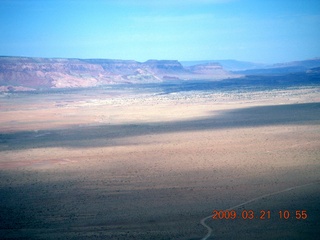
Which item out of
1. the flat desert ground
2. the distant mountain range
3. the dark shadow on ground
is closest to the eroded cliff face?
the distant mountain range

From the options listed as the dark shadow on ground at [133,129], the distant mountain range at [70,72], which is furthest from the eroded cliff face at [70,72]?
the dark shadow on ground at [133,129]

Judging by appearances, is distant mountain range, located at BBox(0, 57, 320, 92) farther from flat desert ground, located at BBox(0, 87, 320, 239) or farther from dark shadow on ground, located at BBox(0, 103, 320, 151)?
flat desert ground, located at BBox(0, 87, 320, 239)

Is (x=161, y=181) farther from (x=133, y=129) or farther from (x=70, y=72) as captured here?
(x=70, y=72)

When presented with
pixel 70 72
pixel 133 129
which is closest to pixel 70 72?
pixel 70 72

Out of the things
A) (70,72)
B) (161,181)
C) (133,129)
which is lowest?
(161,181)

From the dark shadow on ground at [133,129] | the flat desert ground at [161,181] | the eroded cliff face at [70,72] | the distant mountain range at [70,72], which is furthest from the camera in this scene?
the eroded cliff face at [70,72]

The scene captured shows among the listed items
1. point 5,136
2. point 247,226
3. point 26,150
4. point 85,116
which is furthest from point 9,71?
point 247,226

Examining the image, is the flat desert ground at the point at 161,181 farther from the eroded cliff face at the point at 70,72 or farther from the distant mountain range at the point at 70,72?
the eroded cliff face at the point at 70,72
